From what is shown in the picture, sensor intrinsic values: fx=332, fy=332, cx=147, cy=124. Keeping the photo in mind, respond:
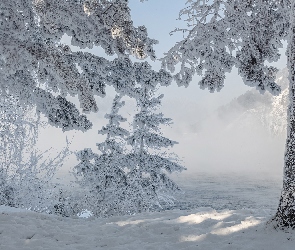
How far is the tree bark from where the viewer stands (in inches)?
222

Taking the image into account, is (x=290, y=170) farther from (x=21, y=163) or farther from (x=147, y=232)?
(x=21, y=163)

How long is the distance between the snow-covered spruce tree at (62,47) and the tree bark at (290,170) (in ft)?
8.60

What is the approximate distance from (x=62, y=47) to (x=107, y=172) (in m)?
12.1

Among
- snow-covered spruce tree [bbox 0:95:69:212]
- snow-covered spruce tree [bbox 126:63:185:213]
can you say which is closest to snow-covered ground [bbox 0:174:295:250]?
snow-covered spruce tree [bbox 0:95:69:212]

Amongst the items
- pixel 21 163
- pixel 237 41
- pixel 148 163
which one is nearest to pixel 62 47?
pixel 237 41

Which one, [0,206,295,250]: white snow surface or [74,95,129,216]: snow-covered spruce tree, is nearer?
[0,206,295,250]: white snow surface

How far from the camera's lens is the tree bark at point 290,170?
563cm

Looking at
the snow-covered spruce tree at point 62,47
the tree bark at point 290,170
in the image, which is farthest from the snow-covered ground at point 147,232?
the snow-covered spruce tree at point 62,47

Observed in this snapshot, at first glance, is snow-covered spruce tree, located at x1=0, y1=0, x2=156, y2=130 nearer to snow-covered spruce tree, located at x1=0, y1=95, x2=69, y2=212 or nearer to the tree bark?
the tree bark

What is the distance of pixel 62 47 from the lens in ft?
24.1

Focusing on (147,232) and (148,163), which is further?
(148,163)

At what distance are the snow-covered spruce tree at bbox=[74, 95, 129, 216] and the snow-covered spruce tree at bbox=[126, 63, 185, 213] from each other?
66 cm

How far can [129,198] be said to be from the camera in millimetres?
18062

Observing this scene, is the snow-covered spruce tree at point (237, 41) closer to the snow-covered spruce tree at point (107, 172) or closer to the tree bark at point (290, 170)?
the tree bark at point (290, 170)
